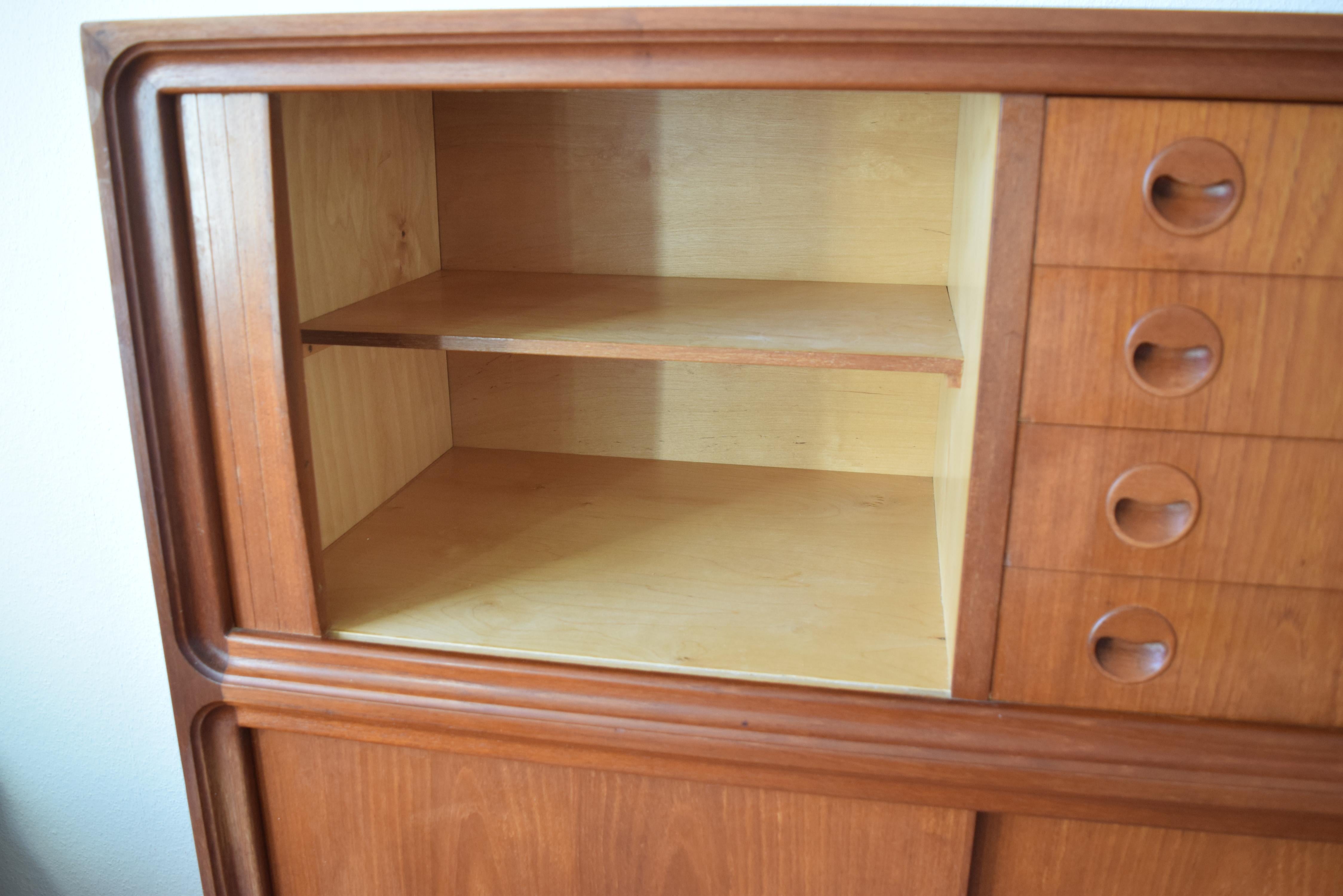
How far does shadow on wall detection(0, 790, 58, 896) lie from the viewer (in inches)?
51.9

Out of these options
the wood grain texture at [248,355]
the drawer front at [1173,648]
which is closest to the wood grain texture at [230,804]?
the wood grain texture at [248,355]

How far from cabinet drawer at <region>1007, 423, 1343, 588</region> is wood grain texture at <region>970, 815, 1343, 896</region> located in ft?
0.93

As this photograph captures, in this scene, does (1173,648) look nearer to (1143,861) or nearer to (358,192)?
(1143,861)

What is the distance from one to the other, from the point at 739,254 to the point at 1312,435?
2.43 ft

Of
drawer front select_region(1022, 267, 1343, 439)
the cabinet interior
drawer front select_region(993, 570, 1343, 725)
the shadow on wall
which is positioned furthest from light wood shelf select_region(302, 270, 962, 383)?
the shadow on wall

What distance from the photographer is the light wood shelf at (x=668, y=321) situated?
0.93m

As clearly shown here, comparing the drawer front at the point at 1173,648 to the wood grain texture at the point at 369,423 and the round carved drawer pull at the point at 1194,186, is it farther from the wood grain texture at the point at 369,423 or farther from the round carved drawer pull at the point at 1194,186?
the wood grain texture at the point at 369,423

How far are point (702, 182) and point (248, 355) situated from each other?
0.65 meters

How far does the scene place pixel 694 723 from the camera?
3.05 ft

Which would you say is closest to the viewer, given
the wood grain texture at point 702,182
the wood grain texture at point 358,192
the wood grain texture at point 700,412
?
the wood grain texture at point 358,192

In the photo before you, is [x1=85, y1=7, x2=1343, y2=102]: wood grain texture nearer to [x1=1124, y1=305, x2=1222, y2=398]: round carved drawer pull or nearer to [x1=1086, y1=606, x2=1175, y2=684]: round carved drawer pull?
[x1=1124, y1=305, x2=1222, y2=398]: round carved drawer pull

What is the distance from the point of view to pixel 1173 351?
79 centimetres

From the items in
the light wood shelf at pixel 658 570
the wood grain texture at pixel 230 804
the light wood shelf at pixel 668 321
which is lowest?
the wood grain texture at pixel 230 804

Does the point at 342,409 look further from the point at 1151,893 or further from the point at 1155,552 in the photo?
the point at 1151,893
